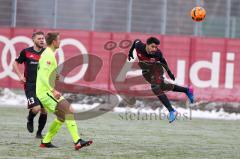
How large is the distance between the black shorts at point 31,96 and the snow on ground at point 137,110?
7689 mm

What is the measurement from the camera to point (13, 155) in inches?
422

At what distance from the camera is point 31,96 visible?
13.7 m

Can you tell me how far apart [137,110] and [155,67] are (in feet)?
19.6

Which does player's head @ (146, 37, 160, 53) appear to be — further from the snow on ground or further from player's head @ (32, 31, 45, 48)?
the snow on ground

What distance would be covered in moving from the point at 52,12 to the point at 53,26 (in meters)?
0.49

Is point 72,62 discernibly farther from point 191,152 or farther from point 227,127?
point 191,152

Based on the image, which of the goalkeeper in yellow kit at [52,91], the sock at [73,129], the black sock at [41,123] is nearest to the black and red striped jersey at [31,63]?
the black sock at [41,123]

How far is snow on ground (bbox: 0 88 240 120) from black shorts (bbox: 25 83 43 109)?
769cm

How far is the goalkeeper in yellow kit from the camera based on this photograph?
37.2 ft
